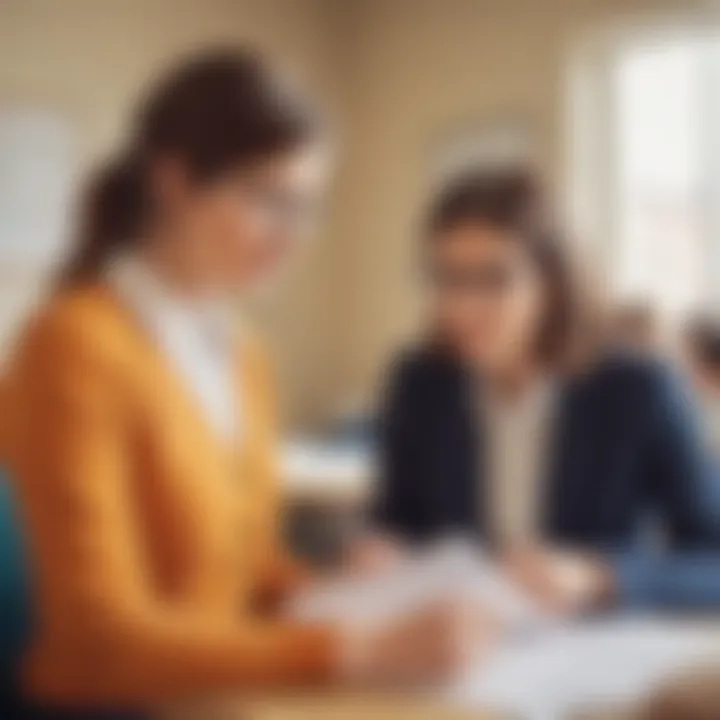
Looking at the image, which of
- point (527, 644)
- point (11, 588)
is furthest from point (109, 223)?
point (527, 644)

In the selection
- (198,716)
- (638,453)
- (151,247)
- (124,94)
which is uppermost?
(124,94)

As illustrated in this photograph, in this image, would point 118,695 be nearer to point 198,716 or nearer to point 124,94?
point 198,716

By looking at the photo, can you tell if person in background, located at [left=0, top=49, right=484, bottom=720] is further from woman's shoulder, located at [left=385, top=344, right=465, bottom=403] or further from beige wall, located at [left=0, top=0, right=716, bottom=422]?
beige wall, located at [left=0, top=0, right=716, bottom=422]

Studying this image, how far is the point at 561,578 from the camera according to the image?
729 millimetres

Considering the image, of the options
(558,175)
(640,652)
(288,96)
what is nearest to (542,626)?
(640,652)

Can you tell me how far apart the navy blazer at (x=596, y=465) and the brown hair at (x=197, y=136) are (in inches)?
8.5

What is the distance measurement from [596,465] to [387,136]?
0.49 m

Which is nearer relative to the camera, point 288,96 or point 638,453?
point 288,96

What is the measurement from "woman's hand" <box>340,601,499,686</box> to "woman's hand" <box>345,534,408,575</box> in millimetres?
167

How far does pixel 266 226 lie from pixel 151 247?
61mm

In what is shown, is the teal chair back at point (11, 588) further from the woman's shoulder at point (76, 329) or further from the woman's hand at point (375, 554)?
the woman's hand at point (375, 554)

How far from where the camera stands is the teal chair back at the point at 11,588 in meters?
0.63

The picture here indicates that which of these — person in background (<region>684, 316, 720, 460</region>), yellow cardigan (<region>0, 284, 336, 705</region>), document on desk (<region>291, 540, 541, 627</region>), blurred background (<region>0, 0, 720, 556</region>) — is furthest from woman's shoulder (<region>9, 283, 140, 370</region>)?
person in background (<region>684, 316, 720, 460</region>)

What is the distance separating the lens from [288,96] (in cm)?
69
